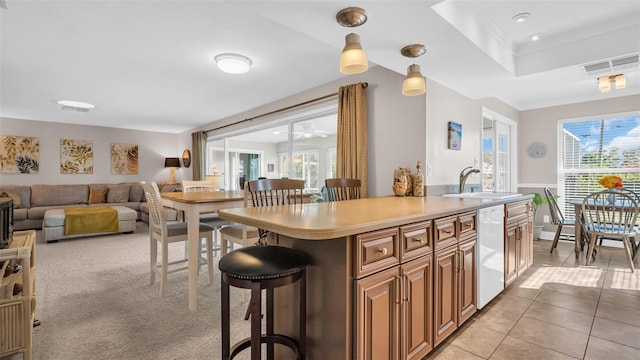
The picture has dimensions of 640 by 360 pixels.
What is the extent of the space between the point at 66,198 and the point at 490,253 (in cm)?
772

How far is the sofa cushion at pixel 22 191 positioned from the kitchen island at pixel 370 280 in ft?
22.2

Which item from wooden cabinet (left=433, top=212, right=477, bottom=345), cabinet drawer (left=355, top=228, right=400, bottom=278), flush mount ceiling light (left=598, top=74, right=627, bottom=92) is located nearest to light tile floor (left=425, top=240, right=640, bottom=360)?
wooden cabinet (left=433, top=212, right=477, bottom=345)

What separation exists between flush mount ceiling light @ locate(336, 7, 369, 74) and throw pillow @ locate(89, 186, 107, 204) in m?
6.96

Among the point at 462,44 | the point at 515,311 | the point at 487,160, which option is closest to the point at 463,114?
the point at 487,160

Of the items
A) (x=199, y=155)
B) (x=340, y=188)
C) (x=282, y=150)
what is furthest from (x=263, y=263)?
(x=199, y=155)

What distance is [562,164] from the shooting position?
15.8 ft

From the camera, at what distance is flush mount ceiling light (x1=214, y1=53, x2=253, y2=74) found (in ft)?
10.1

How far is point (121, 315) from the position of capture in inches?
91.0

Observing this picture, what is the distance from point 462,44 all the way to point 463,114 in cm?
143

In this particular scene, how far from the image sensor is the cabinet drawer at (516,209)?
2.60m

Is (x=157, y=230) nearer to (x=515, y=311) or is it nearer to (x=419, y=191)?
(x=419, y=191)

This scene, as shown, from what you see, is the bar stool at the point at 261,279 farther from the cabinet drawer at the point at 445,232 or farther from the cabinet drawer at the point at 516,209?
the cabinet drawer at the point at 516,209

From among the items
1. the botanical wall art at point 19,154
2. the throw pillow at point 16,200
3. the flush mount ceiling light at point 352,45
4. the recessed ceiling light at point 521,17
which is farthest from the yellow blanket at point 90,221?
the recessed ceiling light at point 521,17

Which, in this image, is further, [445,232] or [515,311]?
[515,311]
